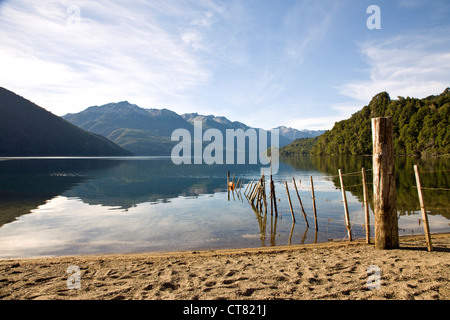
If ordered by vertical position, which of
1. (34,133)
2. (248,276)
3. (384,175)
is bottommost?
(248,276)

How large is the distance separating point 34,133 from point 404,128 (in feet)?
682

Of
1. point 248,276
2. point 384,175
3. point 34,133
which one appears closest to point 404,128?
point 384,175

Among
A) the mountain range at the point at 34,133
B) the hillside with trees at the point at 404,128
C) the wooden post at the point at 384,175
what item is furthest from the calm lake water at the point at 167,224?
the mountain range at the point at 34,133

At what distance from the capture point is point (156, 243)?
13938 millimetres

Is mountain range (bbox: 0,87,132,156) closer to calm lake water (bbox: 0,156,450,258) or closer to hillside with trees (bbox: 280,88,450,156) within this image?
calm lake water (bbox: 0,156,450,258)

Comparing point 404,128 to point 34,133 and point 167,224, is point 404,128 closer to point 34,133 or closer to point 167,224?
point 167,224

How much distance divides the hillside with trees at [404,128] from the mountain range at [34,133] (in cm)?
17317

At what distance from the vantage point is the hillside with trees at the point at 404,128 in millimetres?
94250

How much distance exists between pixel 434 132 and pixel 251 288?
116758mm

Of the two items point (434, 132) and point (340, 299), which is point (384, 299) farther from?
point (434, 132)

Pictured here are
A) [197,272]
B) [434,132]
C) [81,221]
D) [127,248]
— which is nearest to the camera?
[197,272]

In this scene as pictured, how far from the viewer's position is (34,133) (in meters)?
167

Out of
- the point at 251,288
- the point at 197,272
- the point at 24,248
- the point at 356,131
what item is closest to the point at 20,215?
the point at 24,248

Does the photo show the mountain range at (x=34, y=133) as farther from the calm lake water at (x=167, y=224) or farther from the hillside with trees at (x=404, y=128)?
the hillside with trees at (x=404, y=128)
